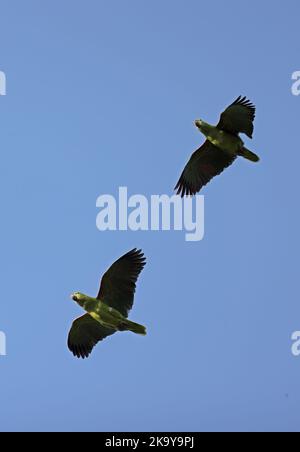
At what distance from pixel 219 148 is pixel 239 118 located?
2.72ft

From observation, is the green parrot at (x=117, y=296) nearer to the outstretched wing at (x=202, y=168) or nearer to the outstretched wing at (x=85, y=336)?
the outstretched wing at (x=85, y=336)

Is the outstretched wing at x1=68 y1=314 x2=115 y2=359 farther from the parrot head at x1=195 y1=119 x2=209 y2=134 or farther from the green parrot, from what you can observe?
the parrot head at x1=195 y1=119 x2=209 y2=134

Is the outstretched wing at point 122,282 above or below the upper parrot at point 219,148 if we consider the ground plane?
below

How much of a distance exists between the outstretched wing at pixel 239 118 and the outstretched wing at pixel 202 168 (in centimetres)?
60

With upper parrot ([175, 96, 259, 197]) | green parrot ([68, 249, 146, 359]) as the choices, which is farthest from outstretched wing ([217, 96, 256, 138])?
green parrot ([68, 249, 146, 359])

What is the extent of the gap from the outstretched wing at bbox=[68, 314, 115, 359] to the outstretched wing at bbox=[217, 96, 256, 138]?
4895 millimetres

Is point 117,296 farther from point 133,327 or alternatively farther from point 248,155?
point 248,155

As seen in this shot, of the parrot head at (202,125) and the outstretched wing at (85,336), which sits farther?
the parrot head at (202,125)

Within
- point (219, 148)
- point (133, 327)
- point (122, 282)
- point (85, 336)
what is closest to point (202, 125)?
point (219, 148)

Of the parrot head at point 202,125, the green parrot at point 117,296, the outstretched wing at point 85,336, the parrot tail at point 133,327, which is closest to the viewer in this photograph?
the parrot tail at point 133,327

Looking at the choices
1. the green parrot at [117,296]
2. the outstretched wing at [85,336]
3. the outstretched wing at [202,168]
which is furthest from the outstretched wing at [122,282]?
the outstretched wing at [202,168]

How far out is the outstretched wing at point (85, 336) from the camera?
2923 centimetres
